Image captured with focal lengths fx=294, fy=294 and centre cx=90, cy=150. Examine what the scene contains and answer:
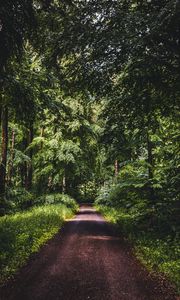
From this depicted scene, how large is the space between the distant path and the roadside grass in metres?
0.40

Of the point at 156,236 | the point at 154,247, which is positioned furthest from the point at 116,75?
the point at 156,236

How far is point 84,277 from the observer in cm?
769

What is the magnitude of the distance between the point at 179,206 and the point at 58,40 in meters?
7.94

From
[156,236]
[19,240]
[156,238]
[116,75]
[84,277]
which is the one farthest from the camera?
[156,236]

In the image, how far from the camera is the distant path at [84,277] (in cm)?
645

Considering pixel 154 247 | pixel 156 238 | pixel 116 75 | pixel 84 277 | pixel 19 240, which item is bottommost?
pixel 84 277

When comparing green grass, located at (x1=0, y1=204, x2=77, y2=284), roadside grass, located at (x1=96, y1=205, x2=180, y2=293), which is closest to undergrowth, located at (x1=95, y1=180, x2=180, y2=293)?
roadside grass, located at (x1=96, y1=205, x2=180, y2=293)

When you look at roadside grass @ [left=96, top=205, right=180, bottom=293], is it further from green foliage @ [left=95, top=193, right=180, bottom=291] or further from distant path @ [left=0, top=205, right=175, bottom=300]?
distant path @ [left=0, top=205, right=175, bottom=300]

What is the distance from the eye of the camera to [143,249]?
10609 mm

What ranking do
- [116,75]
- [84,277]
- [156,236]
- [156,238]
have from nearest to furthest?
[84,277], [116,75], [156,238], [156,236]

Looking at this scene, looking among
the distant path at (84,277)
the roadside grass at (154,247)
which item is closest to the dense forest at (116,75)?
the roadside grass at (154,247)

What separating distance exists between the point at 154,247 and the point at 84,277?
3.87 meters

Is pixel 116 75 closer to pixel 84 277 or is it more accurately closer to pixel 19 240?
pixel 84 277

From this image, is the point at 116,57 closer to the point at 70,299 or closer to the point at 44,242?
the point at 70,299
